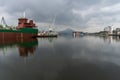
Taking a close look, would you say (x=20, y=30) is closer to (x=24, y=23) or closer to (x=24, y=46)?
(x=24, y=23)

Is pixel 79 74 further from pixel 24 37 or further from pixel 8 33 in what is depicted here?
pixel 24 37

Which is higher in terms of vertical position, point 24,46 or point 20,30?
point 20,30

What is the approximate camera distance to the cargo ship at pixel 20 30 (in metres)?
61.1

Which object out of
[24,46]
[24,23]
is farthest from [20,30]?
[24,46]

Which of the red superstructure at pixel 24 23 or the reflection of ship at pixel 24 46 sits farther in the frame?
the red superstructure at pixel 24 23

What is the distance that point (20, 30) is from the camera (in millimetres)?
71688

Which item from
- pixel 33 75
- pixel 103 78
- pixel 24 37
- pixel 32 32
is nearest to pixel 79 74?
pixel 103 78

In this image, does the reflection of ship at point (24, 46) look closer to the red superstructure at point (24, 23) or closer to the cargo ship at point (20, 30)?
the cargo ship at point (20, 30)

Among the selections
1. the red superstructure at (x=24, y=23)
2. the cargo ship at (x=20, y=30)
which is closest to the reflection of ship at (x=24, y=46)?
the cargo ship at (x=20, y=30)

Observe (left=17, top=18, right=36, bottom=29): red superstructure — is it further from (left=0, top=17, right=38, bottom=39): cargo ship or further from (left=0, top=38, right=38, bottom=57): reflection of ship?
(left=0, top=38, right=38, bottom=57): reflection of ship

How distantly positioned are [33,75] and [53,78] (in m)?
2.18

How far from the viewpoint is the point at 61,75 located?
1365 centimetres

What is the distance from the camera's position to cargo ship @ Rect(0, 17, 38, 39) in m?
61.1

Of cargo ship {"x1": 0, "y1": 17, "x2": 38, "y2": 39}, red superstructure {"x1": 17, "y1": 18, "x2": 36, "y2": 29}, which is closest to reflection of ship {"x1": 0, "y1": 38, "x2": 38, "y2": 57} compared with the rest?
cargo ship {"x1": 0, "y1": 17, "x2": 38, "y2": 39}
